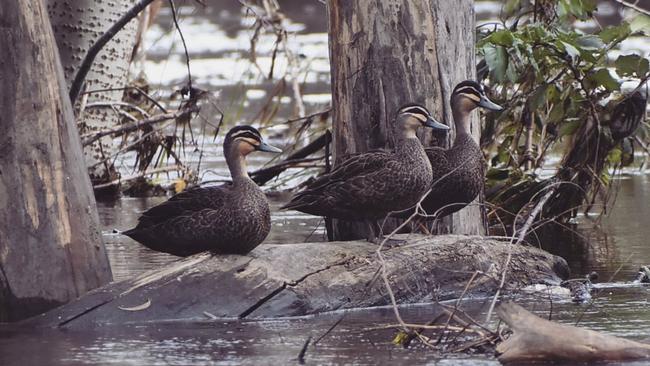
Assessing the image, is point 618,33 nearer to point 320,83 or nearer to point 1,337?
point 1,337

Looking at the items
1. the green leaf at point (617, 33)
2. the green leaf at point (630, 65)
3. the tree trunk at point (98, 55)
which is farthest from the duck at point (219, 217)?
the tree trunk at point (98, 55)

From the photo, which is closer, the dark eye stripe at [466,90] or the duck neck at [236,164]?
the duck neck at [236,164]

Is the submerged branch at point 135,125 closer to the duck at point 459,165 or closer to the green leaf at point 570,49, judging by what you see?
the duck at point 459,165

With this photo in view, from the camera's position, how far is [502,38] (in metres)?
9.21

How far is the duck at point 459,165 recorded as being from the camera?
8.60 meters

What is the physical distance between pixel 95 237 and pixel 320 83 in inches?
500

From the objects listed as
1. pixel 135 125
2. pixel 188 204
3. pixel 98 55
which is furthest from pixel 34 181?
pixel 98 55

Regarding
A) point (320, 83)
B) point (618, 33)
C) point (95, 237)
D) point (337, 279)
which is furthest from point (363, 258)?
point (320, 83)

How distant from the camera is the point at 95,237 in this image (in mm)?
7363

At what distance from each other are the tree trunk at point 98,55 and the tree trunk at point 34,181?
4.65 metres

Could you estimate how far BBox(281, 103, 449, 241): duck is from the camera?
8188 mm

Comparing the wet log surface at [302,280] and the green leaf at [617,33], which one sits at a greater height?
the green leaf at [617,33]

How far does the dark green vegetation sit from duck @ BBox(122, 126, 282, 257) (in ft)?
6.96

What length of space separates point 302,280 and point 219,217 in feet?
1.83
